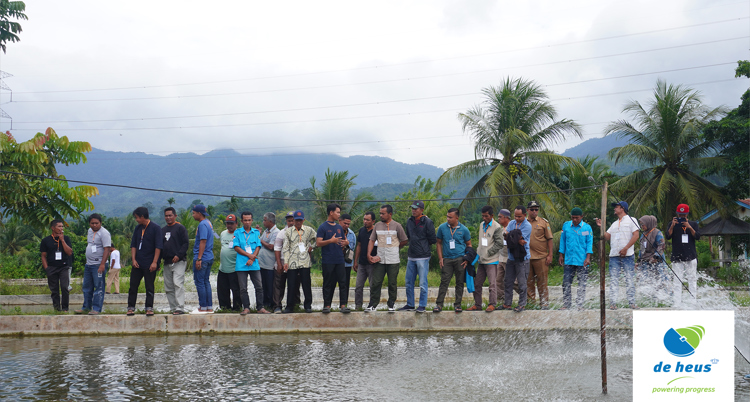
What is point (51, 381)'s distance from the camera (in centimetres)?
659

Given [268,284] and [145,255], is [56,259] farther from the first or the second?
[268,284]

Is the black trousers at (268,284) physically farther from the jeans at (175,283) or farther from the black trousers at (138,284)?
the black trousers at (138,284)

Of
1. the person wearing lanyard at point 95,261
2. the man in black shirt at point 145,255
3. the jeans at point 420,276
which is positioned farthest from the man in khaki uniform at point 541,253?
the person wearing lanyard at point 95,261

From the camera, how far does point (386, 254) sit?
1083 centimetres

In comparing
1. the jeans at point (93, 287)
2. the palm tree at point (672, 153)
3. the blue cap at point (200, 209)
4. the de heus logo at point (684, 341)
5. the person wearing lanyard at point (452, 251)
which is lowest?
the jeans at point (93, 287)

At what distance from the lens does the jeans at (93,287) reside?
1105 cm

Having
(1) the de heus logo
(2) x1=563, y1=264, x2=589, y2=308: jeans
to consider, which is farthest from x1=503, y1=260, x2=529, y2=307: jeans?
(1) the de heus logo

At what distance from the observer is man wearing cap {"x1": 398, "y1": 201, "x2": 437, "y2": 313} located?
10.7 metres

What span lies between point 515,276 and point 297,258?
4004mm

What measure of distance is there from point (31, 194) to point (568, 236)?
1349cm

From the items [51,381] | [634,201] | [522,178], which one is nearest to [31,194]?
[51,381]

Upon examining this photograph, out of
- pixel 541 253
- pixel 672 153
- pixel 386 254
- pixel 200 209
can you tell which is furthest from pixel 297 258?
pixel 672 153

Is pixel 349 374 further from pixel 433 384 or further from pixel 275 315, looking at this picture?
pixel 275 315

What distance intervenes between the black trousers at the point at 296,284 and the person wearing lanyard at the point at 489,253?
2.98m
